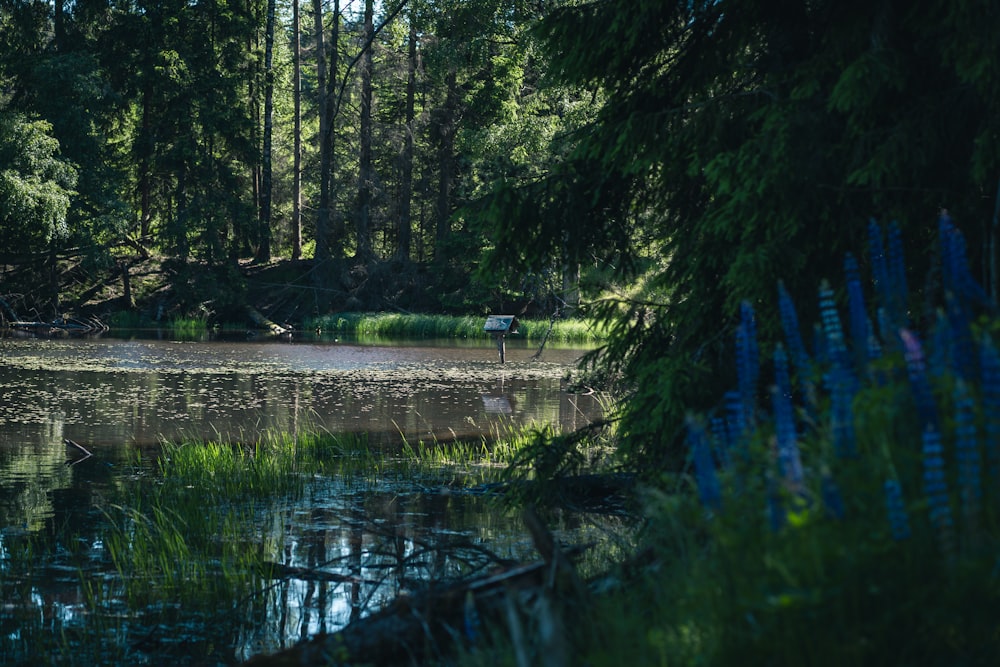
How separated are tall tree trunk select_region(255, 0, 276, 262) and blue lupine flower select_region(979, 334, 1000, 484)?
143 feet

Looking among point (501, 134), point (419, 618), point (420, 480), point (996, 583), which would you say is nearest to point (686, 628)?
point (996, 583)

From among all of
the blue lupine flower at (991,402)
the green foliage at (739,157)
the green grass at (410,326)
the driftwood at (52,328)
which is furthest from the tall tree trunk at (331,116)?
the blue lupine flower at (991,402)

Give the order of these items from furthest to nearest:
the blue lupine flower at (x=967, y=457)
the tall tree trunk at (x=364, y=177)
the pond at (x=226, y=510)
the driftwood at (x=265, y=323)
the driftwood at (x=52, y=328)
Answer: the tall tree trunk at (x=364, y=177), the driftwood at (x=265, y=323), the driftwood at (x=52, y=328), the pond at (x=226, y=510), the blue lupine flower at (x=967, y=457)

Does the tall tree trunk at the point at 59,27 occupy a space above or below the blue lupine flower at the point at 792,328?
above

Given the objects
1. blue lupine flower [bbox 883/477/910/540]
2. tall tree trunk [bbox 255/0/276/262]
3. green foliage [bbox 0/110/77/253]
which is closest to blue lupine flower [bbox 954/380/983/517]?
blue lupine flower [bbox 883/477/910/540]

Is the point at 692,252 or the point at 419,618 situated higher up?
the point at 692,252

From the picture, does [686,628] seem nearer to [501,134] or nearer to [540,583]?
[540,583]

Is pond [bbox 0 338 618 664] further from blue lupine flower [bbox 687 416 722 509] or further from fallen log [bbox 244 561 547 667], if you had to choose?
blue lupine flower [bbox 687 416 722 509]

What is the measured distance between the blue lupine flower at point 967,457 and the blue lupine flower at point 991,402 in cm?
5

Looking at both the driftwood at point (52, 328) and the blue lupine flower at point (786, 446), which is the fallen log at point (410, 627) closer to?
the blue lupine flower at point (786, 446)

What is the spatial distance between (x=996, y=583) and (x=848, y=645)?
0.42m

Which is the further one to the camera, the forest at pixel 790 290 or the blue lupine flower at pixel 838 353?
the blue lupine flower at pixel 838 353

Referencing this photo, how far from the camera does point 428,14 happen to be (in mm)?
22828

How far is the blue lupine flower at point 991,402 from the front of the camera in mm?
2586
